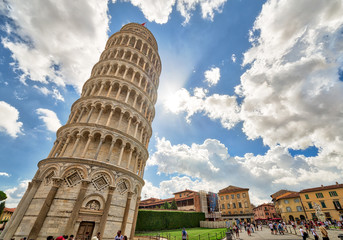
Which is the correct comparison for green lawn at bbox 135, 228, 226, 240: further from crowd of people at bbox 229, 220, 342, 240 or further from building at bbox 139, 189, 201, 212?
building at bbox 139, 189, 201, 212

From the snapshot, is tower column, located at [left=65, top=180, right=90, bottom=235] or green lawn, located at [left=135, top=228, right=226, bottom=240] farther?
green lawn, located at [left=135, top=228, right=226, bottom=240]

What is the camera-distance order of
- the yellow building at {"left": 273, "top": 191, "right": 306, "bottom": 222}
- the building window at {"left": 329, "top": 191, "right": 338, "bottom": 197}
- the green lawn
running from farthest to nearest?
the yellow building at {"left": 273, "top": 191, "right": 306, "bottom": 222}, the building window at {"left": 329, "top": 191, "right": 338, "bottom": 197}, the green lawn

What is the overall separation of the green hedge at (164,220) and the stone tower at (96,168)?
1381cm

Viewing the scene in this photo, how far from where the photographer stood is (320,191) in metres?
41.9

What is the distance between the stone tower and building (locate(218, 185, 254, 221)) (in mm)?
44554

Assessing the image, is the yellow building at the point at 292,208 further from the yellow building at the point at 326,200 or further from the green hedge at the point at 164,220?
the green hedge at the point at 164,220

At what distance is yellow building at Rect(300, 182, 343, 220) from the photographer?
1495 inches

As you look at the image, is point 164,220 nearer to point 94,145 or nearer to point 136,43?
point 94,145

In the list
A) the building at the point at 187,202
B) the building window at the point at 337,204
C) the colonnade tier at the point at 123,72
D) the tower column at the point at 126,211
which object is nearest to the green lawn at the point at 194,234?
the tower column at the point at 126,211

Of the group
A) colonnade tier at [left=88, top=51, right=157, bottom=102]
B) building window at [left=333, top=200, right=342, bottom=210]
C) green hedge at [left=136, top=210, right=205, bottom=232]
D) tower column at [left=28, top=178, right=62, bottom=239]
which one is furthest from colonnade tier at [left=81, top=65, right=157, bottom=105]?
building window at [left=333, top=200, right=342, bottom=210]

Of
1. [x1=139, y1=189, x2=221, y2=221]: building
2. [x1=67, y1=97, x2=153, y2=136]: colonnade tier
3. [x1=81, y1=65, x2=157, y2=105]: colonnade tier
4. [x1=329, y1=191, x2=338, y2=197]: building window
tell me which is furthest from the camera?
[x1=139, y1=189, x2=221, y2=221]: building

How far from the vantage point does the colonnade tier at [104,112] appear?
1795 cm

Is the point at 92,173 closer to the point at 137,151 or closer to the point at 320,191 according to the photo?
the point at 137,151

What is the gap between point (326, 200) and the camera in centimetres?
4012
